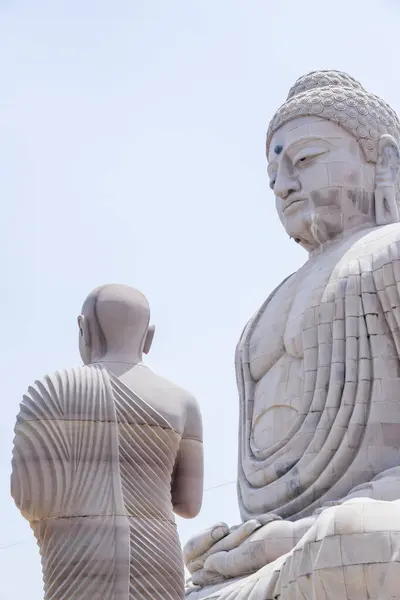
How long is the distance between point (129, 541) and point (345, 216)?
586 cm

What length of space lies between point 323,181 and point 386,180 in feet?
1.83

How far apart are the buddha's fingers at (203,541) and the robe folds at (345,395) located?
1.67 feet

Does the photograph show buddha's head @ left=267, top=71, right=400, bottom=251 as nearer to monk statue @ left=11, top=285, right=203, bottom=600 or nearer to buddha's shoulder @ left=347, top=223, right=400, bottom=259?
buddha's shoulder @ left=347, top=223, right=400, bottom=259

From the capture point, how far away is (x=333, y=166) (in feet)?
38.0

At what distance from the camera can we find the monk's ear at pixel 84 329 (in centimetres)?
683

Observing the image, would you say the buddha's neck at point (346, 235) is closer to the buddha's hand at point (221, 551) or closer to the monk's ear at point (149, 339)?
the buddha's hand at point (221, 551)

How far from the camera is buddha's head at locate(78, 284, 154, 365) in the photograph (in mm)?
6770

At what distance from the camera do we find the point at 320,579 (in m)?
7.23

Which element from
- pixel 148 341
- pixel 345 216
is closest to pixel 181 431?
pixel 148 341

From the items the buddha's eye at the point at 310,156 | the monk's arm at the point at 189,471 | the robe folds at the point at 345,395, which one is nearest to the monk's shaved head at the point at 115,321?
the monk's arm at the point at 189,471

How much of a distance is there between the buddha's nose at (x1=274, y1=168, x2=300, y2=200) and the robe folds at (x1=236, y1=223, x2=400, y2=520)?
832mm

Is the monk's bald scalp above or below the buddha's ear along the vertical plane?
below

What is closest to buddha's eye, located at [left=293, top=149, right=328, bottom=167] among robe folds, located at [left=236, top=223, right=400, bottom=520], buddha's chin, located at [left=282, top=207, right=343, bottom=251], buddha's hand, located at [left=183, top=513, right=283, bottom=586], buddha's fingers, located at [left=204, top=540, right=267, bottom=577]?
buddha's chin, located at [left=282, top=207, right=343, bottom=251]

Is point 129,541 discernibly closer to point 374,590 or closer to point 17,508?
point 17,508
